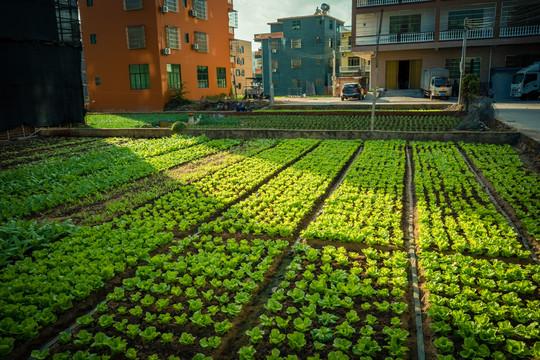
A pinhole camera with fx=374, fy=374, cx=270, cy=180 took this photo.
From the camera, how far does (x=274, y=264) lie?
198 inches

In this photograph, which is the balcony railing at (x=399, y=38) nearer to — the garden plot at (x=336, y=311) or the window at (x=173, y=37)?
the window at (x=173, y=37)

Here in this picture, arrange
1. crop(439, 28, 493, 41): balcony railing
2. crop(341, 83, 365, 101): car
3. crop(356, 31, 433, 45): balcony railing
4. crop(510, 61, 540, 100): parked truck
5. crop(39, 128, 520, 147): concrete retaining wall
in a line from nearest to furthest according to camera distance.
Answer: crop(39, 128, 520, 147): concrete retaining wall, crop(510, 61, 540, 100): parked truck, crop(439, 28, 493, 41): balcony railing, crop(341, 83, 365, 101): car, crop(356, 31, 433, 45): balcony railing

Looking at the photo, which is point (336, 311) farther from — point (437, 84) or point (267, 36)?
point (267, 36)

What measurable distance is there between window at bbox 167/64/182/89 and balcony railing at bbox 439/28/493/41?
68.8ft

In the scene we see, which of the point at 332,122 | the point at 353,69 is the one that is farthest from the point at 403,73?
the point at 332,122

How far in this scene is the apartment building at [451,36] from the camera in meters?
28.8

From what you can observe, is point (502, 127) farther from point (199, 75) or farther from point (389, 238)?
point (199, 75)

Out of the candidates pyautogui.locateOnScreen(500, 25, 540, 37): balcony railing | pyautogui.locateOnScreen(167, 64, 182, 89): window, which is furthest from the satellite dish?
pyautogui.locateOnScreen(167, 64, 182, 89): window

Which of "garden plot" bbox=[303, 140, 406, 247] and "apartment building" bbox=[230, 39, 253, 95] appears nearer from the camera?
"garden plot" bbox=[303, 140, 406, 247]

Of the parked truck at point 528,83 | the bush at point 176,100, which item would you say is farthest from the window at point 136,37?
the parked truck at point 528,83

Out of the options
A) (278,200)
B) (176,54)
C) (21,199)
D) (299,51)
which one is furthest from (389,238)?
(299,51)

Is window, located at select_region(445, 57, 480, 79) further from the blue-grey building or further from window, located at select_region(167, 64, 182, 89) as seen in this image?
window, located at select_region(167, 64, 182, 89)

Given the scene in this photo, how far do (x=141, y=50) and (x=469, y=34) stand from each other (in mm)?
25162

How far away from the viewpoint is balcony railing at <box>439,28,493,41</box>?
29.0 meters
